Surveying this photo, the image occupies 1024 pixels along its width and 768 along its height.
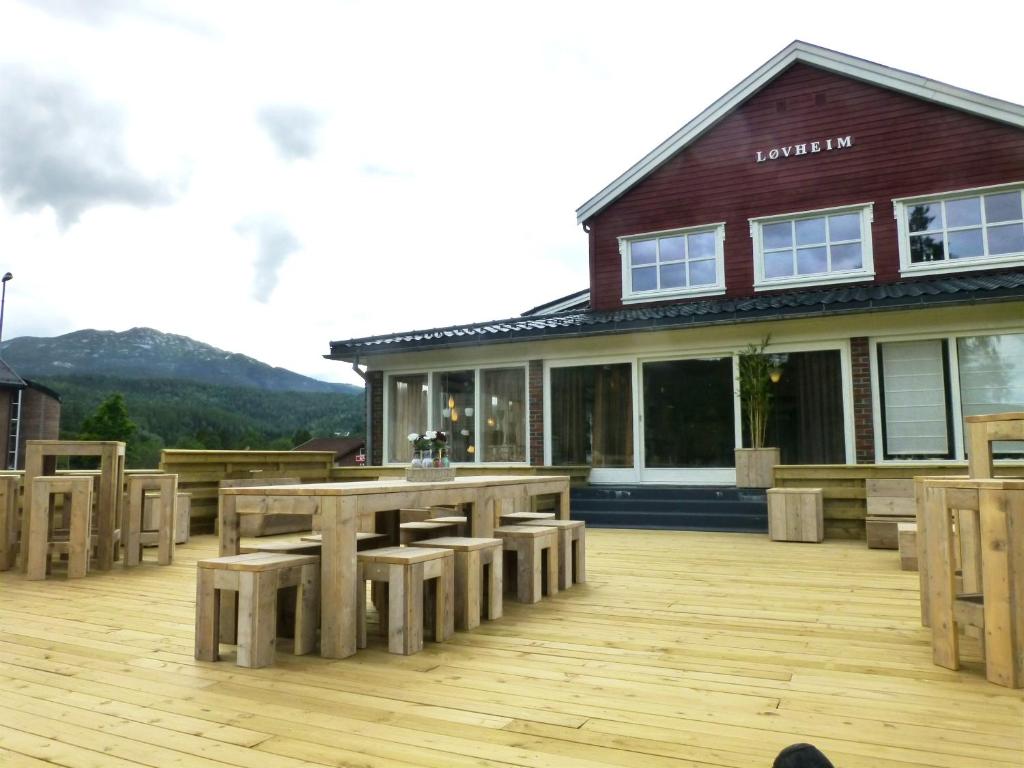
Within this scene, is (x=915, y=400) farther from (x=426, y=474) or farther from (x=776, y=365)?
(x=426, y=474)

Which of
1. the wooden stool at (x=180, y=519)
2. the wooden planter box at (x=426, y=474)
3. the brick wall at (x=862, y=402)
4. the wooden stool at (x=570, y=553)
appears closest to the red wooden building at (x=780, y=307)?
the brick wall at (x=862, y=402)

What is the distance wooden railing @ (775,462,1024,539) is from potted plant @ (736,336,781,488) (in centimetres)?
77

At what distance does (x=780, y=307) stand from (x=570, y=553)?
543cm

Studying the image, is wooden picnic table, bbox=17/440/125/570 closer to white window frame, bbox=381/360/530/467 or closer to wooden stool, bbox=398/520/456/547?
wooden stool, bbox=398/520/456/547

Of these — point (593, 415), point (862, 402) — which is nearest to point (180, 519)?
point (593, 415)

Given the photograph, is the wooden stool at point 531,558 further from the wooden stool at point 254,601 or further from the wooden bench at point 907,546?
the wooden bench at point 907,546

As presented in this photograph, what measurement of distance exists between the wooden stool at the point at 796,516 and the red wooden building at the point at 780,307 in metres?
2.11

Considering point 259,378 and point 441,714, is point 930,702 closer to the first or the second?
point 441,714

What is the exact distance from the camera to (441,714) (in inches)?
88.7

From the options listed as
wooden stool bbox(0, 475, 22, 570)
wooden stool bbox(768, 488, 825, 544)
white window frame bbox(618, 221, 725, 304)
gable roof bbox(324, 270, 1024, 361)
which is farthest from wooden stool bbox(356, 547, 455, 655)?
white window frame bbox(618, 221, 725, 304)

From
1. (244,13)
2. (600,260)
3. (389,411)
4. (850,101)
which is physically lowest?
(389,411)

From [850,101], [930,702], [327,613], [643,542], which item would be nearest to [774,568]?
[643,542]

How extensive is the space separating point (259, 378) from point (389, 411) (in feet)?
270

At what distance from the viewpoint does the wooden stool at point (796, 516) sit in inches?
277
